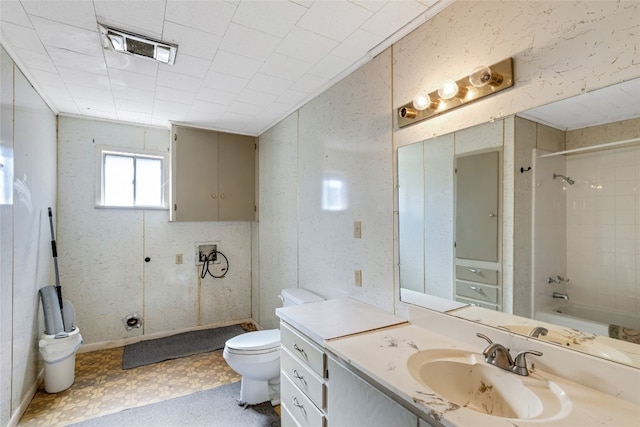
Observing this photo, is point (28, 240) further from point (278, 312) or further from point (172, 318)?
point (278, 312)

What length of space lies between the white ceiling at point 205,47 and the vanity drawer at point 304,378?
69.7 inches

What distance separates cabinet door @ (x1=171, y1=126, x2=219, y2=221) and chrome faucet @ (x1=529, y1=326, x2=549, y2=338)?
10.1 ft

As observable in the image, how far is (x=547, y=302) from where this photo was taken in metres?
1.10

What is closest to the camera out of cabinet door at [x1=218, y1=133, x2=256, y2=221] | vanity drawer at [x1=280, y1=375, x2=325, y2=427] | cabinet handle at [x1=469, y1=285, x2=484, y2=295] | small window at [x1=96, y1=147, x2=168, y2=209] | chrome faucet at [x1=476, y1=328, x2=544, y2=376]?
chrome faucet at [x1=476, y1=328, x2=544, y2=376]

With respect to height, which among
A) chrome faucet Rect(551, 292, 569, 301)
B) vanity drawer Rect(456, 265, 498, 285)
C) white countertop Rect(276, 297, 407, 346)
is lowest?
white countertop Rect(276, 297, 407, 346)

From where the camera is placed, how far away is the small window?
3.17m

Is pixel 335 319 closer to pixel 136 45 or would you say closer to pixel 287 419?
pixel 287 419

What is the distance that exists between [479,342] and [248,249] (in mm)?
3055

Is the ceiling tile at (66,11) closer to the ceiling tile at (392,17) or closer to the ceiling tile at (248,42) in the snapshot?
the ceiling tile at (248,42)

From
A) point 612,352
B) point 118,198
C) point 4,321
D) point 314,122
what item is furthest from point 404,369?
point 118,198

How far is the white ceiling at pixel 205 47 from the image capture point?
1.43m

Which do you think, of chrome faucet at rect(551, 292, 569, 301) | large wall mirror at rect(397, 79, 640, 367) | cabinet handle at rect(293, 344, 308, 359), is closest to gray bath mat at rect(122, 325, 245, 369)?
cabinet handle at rect(293, 344, 308, 359)

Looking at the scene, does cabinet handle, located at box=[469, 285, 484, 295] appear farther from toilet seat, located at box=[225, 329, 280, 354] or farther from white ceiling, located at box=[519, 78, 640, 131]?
toilet seat, located at box=[225, 329, 280, 354]

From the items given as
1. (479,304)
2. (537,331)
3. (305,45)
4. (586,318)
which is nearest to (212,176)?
(305,45)
